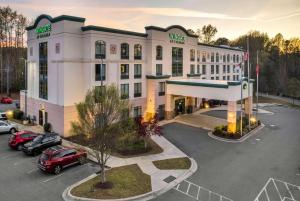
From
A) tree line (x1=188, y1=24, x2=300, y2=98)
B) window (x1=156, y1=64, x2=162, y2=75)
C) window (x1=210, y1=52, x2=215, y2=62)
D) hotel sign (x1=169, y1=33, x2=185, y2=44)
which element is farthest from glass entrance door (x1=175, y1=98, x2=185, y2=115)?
tree line (x1=188, y1=24, x2=300, y2=98)

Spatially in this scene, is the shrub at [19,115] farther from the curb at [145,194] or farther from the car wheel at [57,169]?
the curb at [145,194]

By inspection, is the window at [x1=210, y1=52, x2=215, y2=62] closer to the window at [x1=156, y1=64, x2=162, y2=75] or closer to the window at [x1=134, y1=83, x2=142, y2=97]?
the window at [x1=156, y1=64, x2=162, y2=75]

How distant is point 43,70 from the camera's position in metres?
38.6

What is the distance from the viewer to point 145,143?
29578 mm

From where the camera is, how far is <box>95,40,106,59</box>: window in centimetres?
3545

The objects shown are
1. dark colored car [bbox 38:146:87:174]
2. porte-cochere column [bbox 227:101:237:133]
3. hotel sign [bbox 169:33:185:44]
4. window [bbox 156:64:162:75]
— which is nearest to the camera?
dark colored car [bbox 38:146:87:174]

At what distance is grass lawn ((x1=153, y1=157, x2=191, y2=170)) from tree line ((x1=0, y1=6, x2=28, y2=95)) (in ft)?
202

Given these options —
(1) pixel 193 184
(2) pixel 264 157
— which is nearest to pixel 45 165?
(1) pixel 193 184

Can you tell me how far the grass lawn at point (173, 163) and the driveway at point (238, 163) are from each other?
120 cm

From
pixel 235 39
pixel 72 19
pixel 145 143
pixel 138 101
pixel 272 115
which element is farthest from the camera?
pixel 235 39

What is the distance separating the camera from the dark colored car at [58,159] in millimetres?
22375

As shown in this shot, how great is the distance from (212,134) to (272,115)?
21914mm

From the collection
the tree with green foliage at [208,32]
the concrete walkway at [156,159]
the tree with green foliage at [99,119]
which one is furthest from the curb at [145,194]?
the tree with green foliage at [208,32]

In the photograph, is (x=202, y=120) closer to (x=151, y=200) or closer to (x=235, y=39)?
(x=151, y=200)
